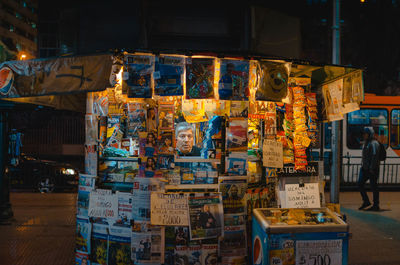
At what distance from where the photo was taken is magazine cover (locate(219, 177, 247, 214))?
4.54 meters

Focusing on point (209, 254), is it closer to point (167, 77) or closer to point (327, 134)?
point (167, 77)

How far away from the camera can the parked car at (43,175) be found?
1140 cm

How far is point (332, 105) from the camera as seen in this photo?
19.4 ft

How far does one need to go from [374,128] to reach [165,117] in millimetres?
10549

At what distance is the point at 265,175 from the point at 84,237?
9.81 ft

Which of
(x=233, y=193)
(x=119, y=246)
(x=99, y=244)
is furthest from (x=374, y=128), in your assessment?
(x=99, y=244)

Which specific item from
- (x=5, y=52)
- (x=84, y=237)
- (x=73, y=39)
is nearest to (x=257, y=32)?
(x=73, y=39)

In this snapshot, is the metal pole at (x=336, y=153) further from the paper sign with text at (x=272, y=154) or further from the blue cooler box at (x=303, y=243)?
the blue cooler box at (x=303, y=243)

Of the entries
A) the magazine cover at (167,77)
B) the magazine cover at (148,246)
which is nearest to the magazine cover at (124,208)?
the magazine cover at (148,246)

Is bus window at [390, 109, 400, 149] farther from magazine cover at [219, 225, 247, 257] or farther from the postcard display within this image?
magazine cover at [219, 225, 247, 257]

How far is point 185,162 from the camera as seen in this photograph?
4566mm

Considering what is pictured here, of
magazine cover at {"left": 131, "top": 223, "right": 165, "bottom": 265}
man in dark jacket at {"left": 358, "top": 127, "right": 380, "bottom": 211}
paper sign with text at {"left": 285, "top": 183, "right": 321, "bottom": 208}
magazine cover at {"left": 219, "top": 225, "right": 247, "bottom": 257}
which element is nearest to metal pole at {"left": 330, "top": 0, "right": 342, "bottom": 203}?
man in dark jacket at {"left": 358, "top": 127, "right": 380, "bottom": 211}

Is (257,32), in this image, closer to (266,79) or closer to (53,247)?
(266,79)

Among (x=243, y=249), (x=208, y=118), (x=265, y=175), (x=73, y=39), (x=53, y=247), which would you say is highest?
(x=73, y=39)
